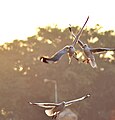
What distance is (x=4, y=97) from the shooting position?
202ft

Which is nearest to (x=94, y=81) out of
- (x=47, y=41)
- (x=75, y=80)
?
(x=75, y=80)

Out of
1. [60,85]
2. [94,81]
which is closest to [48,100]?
[60,85]

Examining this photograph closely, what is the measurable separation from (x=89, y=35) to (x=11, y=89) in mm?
11119

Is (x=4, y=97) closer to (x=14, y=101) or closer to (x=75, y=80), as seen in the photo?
(x=14, y=101)

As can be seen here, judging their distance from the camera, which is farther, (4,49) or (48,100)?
(4,49)

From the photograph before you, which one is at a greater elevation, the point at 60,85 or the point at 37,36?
the point at 37,36

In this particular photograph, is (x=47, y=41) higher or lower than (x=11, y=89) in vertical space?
higher

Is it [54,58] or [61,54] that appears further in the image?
[61,54]

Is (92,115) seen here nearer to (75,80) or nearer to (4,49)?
(75,80)

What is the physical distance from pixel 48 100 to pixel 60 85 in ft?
6.82

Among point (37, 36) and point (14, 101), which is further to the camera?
point (37, 36)

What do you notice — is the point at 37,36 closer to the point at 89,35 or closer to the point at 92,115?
the point at 89,35

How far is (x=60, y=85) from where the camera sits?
61969 millimetres

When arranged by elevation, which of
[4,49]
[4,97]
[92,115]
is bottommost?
[92,115]
